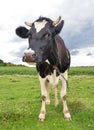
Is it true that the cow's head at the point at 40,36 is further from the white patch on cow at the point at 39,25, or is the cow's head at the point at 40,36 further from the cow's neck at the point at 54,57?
the cow's neck at the point at 54,57

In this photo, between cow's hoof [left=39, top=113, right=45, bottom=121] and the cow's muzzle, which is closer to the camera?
the cow's muzzle

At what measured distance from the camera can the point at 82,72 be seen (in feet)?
151

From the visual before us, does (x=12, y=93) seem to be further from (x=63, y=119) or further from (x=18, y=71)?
(x=18, y=71)

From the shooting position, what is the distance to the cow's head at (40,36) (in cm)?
1241

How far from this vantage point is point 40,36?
1288 centimetres

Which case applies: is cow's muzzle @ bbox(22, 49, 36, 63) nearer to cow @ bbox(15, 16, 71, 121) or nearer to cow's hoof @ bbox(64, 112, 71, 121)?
cow @ bbox(15, 16, 71, 121)


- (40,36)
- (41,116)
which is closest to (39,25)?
(40,36)

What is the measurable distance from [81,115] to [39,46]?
393 cm

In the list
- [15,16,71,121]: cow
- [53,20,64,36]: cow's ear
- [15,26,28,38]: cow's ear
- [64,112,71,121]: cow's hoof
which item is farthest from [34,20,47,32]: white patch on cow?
[64,112,71,121]: cow's hoof

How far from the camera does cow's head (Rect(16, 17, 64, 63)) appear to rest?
12.4 metres

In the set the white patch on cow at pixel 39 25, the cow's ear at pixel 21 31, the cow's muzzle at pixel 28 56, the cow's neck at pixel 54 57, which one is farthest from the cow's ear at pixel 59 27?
the cow's muzzle at pixel 28 56

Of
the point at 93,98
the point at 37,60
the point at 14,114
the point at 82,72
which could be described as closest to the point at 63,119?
the point at 14,114

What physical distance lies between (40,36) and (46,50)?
514 millimetres

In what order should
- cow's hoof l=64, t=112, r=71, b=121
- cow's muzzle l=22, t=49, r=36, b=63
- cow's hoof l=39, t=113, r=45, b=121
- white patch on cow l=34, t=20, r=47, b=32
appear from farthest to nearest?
cow's hoof l=64, t=112, r=71, b=121
cow's hoof l=39, t=113, r=45, b=121
white patch on cow l=34, t=20, r=47, b=32
cow's muzzle l=22, t=49, r=36, b=63
